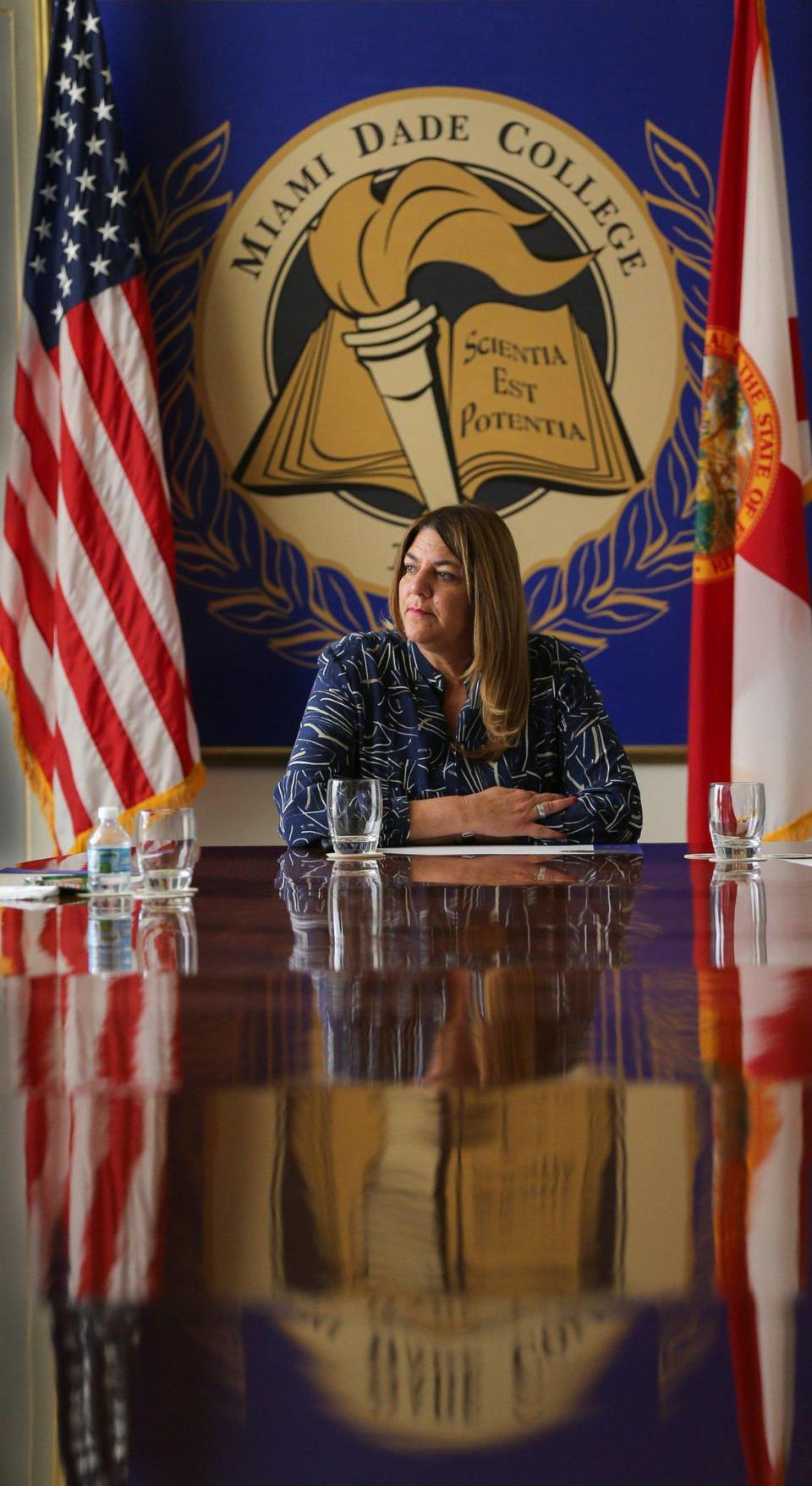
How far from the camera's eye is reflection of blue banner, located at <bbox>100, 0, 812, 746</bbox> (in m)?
3.84

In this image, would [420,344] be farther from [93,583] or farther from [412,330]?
[93,583]

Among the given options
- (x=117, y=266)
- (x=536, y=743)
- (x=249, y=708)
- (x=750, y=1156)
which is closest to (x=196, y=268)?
(x=117, y=266)

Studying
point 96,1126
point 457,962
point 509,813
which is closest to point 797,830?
point 509,813

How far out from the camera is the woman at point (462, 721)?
7.88ft

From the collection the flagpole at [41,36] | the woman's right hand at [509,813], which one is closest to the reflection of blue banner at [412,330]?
the flagpole at [41,36]

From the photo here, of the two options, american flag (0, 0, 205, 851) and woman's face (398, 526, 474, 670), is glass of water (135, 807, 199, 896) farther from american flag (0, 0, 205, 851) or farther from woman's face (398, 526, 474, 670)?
american flag (0, 0, 205, 851)

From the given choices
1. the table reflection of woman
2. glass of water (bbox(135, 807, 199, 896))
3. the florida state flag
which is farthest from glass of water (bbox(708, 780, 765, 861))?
the florida state flag

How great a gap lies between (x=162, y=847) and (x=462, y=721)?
4.29 ft

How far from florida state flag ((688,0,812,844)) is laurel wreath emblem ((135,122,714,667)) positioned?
16cm

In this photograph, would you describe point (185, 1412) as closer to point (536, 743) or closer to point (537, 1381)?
point (537, 1381)

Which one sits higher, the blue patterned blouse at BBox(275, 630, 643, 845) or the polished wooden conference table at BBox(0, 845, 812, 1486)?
the blue patterned blouse at BBox(275, 630, 643, 845)

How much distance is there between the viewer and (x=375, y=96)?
12.6 feet

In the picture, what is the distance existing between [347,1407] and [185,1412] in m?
0.04

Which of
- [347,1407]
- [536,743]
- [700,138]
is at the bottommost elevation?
[347,1407]
